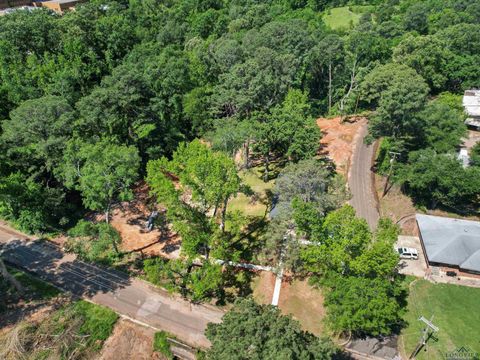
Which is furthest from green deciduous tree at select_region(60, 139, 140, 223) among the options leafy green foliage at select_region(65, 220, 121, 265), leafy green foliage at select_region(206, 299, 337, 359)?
leafy green foliage at select_region(206, 299, 337, 359)

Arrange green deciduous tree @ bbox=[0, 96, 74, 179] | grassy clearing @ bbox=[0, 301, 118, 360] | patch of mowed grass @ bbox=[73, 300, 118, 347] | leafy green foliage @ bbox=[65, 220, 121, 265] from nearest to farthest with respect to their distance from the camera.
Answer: grassy clearing @ bbox=[0, 301, 118, 360]
patch of mowed grass @ bbox=[73, 300, 118, 347]
leafy green foliage @ bbox=[65, 220, 121, 265]
green deciduous tree @ bbox=[0, 96, 74, 179]

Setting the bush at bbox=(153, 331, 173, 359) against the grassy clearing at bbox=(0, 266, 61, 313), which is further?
the grassy clearing at bbox=(0, 266, 61, 313)

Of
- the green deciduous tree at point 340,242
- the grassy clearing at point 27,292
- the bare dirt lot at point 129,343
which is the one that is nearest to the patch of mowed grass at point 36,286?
the grassy clearing at point 27,292

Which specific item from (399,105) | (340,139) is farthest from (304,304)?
(340,139)

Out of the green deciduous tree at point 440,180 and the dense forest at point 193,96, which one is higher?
the dense forest at point 193,96

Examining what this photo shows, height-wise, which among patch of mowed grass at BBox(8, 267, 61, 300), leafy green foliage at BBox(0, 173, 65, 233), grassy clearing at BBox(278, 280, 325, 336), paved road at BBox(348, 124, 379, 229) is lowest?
grassy clearing at BBox(278, 280, 325, 336)

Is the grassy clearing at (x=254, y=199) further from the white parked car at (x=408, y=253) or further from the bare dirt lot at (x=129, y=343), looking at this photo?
the bare dirt lot at (x=129, y=343)

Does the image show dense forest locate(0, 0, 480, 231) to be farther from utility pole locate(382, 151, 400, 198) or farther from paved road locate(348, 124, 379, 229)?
paved road locate(348, 124, 379, 229)
